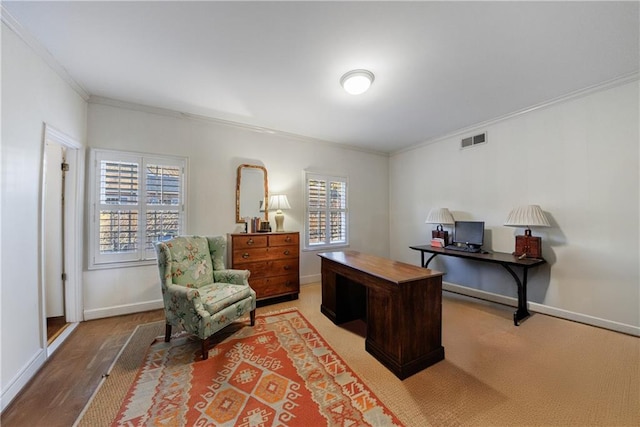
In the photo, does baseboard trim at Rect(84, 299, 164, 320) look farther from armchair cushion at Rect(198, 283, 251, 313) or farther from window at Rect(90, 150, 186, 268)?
armchair cushion at Rect(198, 283, 251, 313)

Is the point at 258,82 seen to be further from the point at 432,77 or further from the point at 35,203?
the point at 35,203

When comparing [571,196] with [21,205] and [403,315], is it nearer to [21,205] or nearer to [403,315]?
[403,315]

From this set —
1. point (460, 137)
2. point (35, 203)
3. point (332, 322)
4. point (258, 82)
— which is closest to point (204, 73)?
point (258, 82)

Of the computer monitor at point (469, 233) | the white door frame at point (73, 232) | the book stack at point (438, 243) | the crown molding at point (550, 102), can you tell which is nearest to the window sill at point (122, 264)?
the white door frame at point (73, 232)

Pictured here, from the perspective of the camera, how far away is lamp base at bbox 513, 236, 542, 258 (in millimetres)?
2906

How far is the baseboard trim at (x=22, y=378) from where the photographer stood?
1552 mm

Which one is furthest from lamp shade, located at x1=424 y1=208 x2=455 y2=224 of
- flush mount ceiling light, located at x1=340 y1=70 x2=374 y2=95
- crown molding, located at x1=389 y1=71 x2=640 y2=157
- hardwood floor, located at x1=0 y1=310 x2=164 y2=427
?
hardwood floor, located at x1=0 y1=310 x2=164 y2=427

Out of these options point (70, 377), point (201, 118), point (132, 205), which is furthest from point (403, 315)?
point (201, 118)

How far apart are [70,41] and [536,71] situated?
13.8ft

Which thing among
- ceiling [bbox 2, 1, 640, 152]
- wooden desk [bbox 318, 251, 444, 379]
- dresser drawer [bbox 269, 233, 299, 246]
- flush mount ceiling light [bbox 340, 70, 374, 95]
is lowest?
wooden desk [bbox 318, 251, 444, 379]

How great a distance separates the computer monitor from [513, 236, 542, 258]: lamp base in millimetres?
448

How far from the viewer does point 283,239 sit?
11.4ft

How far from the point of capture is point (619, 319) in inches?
97.8

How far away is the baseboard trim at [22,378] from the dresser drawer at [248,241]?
1.83 m
